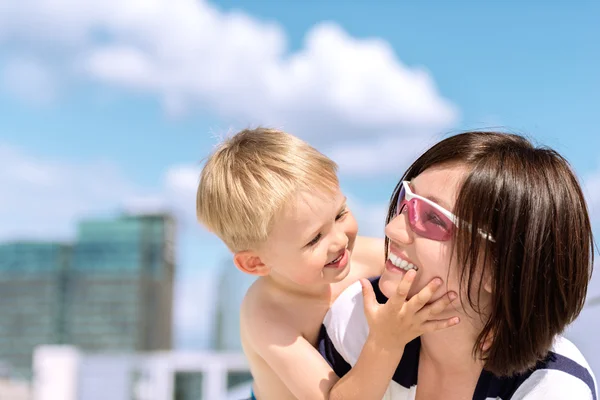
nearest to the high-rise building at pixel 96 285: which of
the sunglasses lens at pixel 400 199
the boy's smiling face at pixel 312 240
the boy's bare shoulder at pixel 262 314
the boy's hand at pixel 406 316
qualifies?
the boy's bare shoulder at pixel 262 314

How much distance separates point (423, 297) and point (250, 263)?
804 millimetres

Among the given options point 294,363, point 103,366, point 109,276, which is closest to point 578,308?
point 294,363

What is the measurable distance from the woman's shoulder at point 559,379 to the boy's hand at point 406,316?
0.25 metres

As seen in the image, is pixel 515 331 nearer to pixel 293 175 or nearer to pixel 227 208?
pixel 293 175

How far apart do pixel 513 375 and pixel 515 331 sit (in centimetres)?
15

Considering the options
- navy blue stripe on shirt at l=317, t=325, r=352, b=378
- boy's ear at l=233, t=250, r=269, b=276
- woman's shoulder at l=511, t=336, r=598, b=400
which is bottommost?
navy blue stripe on shirt at l=317, t=325, r=352, b=378

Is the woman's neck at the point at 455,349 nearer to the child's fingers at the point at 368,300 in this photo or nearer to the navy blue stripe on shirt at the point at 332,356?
the child's fingers at the point at 368,300

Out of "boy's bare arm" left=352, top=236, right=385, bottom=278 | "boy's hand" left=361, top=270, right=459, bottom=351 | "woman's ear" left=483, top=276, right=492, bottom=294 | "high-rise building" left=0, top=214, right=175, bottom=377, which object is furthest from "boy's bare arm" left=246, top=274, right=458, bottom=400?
"high-rise building" left=0, top=214, right=175, bottom=377

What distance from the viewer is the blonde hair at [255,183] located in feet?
7.84

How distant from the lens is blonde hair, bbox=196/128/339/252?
2.39 meters

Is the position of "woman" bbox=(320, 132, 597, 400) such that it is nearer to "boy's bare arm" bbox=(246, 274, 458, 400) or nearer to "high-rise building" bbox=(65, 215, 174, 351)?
"boy's bare arm" bbox=(246, 274, 458, 400)

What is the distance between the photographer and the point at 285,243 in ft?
7.88

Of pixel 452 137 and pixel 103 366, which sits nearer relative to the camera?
pixel 452 137

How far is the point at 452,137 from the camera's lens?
2037mm
